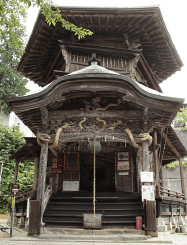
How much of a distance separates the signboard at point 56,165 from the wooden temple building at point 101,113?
5cm

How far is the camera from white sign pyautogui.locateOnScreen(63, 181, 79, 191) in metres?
11.8

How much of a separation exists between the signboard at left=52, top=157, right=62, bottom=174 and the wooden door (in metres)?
3.02

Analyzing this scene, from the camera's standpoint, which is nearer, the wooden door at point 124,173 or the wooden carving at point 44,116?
the wooden carving at point 44,116

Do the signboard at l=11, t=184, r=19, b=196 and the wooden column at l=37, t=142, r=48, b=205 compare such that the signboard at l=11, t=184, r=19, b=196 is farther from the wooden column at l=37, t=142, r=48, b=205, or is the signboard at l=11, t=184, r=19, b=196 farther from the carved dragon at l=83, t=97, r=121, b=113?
the carved dragon at l=83, t=97, r=121, b=113

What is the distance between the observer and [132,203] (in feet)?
31.6

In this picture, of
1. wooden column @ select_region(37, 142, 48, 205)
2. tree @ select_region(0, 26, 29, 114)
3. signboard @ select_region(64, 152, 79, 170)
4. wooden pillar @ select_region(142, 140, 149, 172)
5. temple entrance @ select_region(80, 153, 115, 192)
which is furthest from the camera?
tree @ select_region(0, 26, 29, 114)

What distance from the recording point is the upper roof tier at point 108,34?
33.7ft

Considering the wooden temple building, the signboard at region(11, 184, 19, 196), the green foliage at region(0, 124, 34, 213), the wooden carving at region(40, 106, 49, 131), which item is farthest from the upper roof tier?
the green foliage at region(0, 124, 34, 213)

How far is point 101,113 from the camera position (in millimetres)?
8945

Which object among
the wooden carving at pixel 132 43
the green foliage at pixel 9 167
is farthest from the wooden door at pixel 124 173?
the green foliage at pixel 9 167

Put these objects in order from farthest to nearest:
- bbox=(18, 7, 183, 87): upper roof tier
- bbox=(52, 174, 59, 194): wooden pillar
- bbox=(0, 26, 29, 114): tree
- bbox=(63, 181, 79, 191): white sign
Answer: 1. bbox=(0, 26, 29, 114): tree
2. bbox=(63, 181, 79, 191): white sign
3. bbox=(52, 174, 59, 194): wooden pillar
4. bbox=(18, 7, 183, 87): upper roof tier

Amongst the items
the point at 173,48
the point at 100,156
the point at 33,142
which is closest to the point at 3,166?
the point at 33,142

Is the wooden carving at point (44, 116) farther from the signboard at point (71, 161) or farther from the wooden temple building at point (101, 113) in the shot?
the signboard at point (71, 161)

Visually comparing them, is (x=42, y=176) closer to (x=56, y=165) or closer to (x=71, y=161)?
(x=56, y=165)
